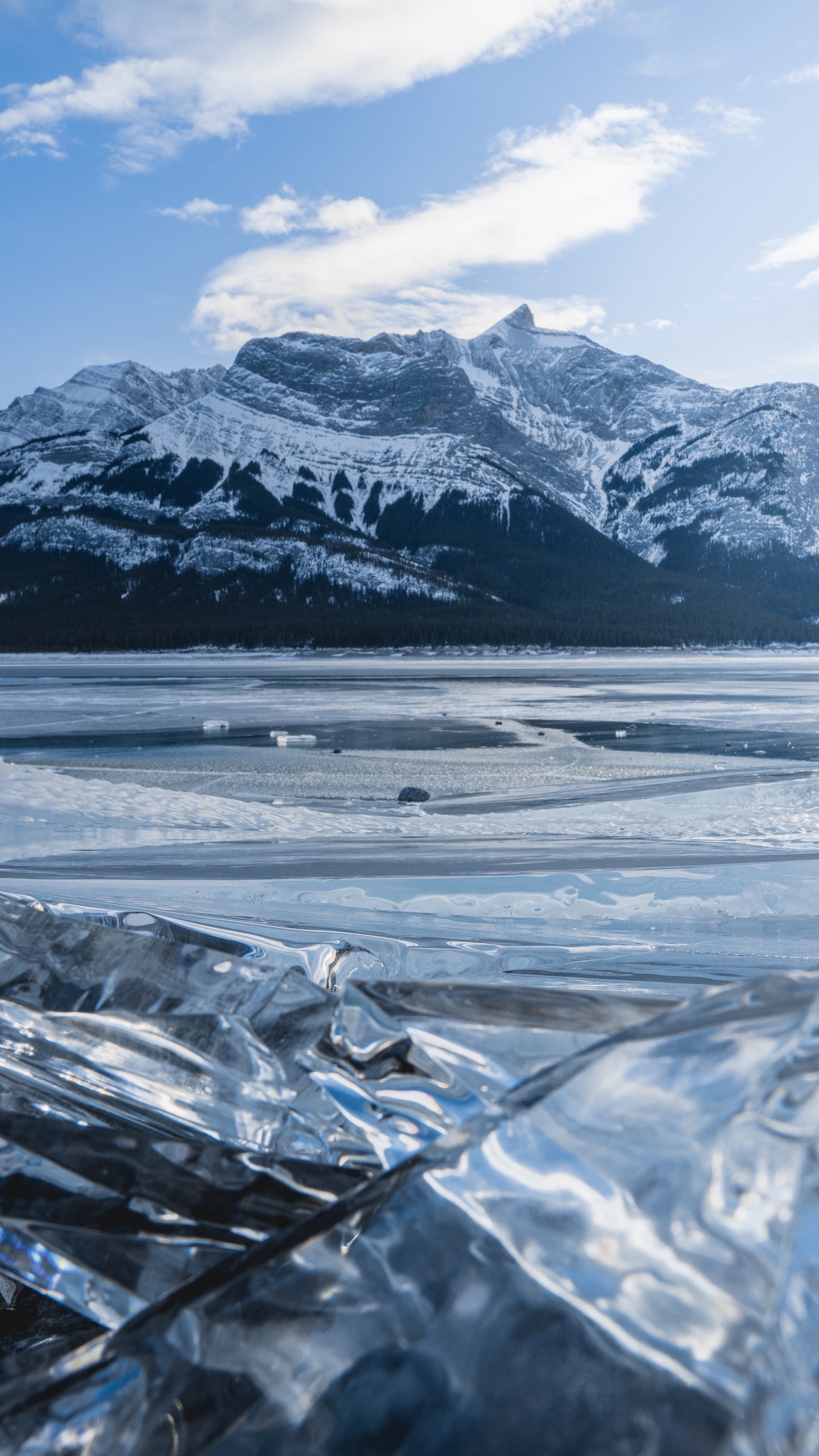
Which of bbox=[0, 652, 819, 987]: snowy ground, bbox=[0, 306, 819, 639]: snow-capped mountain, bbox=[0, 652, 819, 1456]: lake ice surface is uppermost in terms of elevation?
bbox=[0, 306, 819, 639]: snow-capped mountain

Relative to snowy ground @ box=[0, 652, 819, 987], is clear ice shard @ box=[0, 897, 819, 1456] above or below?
above

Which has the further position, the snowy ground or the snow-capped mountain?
the snow-capped mountain

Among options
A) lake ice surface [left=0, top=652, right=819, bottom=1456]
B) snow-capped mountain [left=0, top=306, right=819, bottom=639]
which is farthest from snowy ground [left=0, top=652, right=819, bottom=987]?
snow-capped mountain [left=0, top=306, right=819, bottom=639]

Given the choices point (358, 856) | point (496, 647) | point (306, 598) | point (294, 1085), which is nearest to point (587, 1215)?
point (294, 1085)

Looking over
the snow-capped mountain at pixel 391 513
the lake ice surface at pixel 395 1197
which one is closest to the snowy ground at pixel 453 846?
the lake ice surface at pixel 395 1197

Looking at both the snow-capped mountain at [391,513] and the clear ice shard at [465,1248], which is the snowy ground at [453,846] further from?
the snow-capped mountain at [391,513]

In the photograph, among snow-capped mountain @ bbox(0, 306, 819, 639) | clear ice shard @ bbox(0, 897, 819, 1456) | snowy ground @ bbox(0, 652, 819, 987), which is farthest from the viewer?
snow-capped mountain @ bbox(0, 306, 819, 639)

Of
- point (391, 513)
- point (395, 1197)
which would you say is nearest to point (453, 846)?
point (395, 1197)

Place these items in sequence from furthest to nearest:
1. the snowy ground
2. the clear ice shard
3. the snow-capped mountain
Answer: the snow-capped mountain < the snowy ground < the clear ice shard

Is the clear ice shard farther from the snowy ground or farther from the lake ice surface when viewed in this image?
the snowy ground
